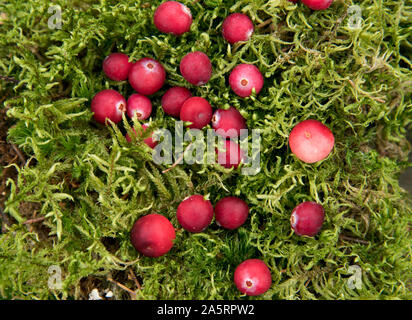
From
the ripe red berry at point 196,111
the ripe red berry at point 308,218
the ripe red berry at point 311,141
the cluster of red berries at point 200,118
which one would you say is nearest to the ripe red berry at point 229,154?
the cluster of red berries at point 200,118

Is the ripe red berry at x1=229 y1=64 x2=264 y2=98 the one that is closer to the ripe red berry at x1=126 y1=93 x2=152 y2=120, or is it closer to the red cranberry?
the ripe red berry at x1=126 y1=93 x2=152 y2=120

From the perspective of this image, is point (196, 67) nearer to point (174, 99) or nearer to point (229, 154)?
point (174, 99)

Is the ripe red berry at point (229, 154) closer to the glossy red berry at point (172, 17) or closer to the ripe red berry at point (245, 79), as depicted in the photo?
the ripe red berry at point (245, 79)

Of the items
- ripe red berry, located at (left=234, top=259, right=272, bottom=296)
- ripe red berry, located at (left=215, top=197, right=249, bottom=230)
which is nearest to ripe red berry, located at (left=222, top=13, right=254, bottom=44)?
ripe red berry, located at (left=215, top=197, right=249, bottom=230)

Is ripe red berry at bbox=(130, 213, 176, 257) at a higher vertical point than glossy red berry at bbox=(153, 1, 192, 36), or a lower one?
lower

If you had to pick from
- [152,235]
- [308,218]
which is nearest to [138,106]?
[152,235]
